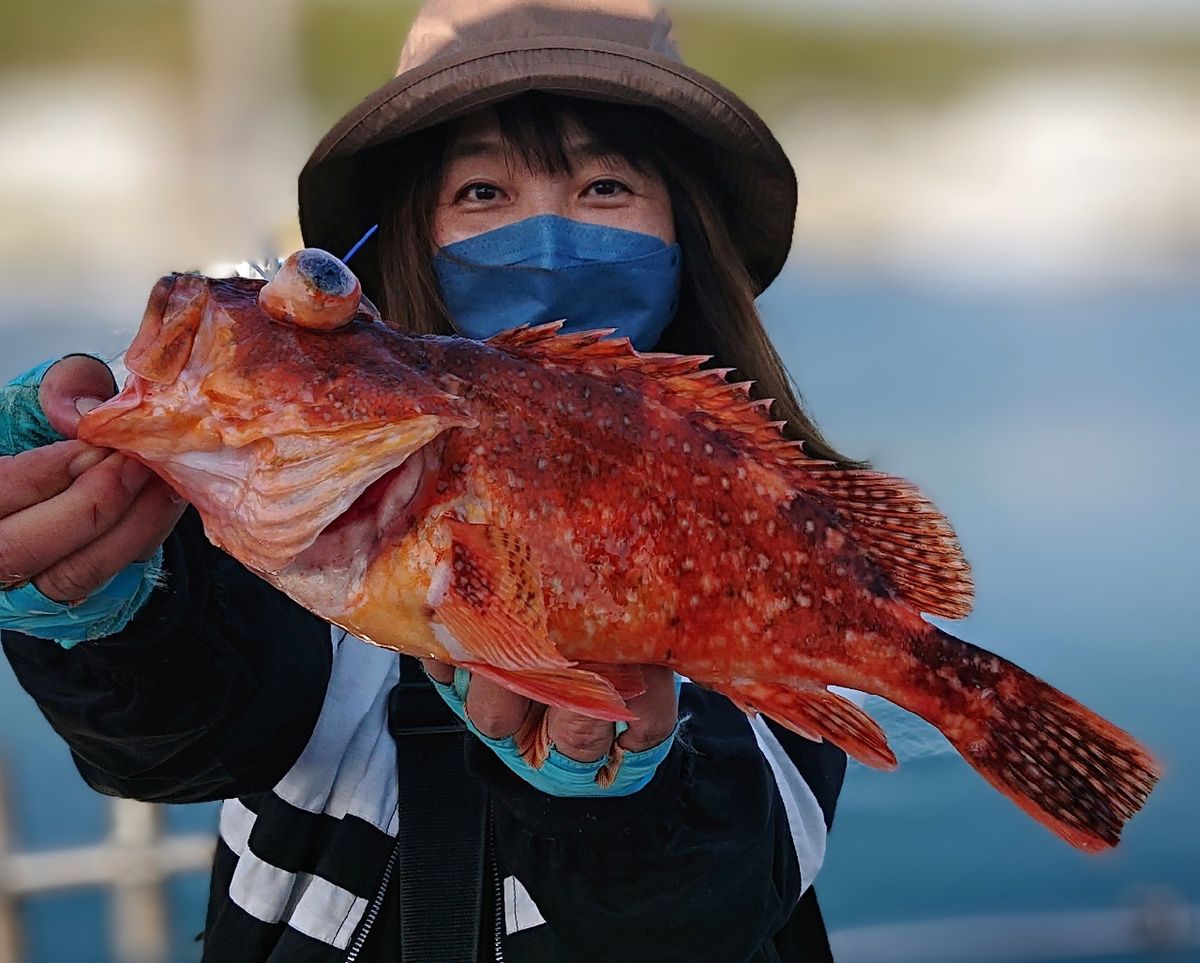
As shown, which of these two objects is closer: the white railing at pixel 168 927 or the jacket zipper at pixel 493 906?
the jacket zipper at pixel 493 906

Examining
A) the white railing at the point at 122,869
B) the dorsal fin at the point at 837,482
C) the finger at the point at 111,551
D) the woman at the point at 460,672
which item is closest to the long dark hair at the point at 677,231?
the woman at the point at 460,672

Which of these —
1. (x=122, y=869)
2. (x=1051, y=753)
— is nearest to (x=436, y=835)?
(x=1051, y=753)

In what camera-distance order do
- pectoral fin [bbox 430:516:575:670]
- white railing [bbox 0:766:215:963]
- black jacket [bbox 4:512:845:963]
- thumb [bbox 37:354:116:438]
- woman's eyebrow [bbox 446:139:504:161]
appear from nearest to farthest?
pectoral fin [bbox 430:516:575:670], thumb [bbox 37:354:116:438], black jacket [bbox 4:512:845:963], woman's eyebrow [bbox 446:139:504:161], white railing [bbox 0:766:215:963]

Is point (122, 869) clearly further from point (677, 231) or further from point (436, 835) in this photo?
point (677, 231)

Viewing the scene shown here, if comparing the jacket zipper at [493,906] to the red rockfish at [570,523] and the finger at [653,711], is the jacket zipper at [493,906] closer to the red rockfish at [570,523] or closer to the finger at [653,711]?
the finger at [653,711]

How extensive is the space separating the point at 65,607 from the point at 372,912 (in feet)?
2.63

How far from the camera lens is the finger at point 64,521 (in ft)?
4.32

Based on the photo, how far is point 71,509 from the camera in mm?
1313

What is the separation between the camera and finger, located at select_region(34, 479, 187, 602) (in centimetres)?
137

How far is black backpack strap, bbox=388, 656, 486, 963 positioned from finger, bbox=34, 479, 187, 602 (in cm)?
64

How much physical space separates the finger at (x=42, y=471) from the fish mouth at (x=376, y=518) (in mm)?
301

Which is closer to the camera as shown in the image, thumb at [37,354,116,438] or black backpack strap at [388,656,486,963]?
thumb at [37,354,116,438]

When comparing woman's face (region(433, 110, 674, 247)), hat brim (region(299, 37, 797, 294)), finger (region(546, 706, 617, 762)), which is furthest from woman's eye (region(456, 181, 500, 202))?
finger (region(546, 706, 617, 762))

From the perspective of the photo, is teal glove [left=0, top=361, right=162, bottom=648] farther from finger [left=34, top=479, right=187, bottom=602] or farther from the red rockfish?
the red rockfish
